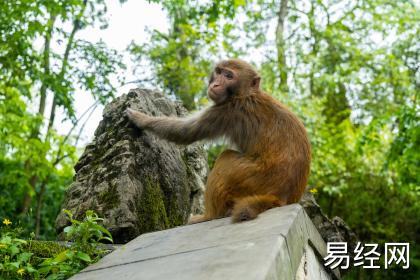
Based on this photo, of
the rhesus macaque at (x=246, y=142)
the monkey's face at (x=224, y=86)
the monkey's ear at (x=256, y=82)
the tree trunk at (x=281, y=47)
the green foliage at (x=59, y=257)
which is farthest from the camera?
the tree trunk at (x=281, y=47)

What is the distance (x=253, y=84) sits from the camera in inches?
241

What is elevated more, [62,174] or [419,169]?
[62,174]

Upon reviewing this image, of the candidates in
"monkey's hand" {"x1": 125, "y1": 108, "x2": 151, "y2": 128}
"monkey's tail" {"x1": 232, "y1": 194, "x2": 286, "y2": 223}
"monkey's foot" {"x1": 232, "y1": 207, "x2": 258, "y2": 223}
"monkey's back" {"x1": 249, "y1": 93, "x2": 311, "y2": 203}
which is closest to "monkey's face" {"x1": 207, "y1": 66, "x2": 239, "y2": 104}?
"monkey's back" {"x1": 249, "y1": 93, "x2": 311, "y2": 203}

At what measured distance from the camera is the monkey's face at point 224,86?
19.8 ft

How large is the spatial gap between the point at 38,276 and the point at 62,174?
1457cm

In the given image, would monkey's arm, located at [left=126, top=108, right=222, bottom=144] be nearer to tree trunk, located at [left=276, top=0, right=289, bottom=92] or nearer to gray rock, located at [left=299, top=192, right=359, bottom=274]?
gray rock, located at [left=299, top=192, right=359, bottom=274]

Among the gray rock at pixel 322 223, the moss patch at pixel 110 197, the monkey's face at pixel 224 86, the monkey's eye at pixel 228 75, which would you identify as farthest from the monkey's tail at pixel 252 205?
the gray rock at pixel 322 223

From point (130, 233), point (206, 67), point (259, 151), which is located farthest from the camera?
point (206, 67)

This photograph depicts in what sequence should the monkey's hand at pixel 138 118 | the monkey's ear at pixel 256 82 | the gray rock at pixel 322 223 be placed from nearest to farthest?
1. the monkey's ear at pixel 256 82
2. the monkey's hand at pixel 138 118
3. the gray rock at pixel 322 223

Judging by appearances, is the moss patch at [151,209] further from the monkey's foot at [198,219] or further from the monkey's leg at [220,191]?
the monkey's leg at [220,191]

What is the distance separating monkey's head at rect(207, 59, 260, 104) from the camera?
19.8 feet

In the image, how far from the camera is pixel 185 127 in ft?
20.4

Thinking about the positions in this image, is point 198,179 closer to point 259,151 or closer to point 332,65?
point 259,151

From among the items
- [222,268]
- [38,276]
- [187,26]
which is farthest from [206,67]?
[222,268]
